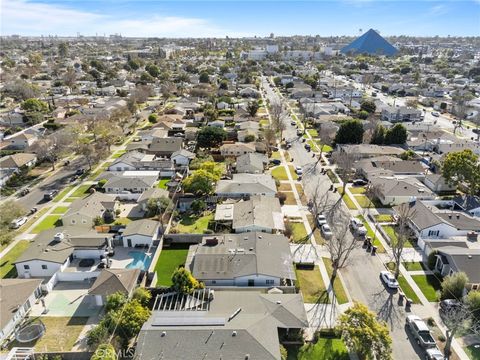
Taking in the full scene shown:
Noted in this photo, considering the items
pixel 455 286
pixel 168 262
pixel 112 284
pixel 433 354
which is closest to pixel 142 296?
pixel 112 284

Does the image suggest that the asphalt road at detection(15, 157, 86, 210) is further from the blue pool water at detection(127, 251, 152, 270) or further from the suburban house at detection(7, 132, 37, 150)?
the blue pool water at detection(127, 251, 152, 270)

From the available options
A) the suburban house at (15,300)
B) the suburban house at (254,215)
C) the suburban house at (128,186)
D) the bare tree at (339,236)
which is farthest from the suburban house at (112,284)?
the suburban house at (128,186)

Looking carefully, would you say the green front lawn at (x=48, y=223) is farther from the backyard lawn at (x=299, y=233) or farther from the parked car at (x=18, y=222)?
the backyard lawn at (x=299, y=233)

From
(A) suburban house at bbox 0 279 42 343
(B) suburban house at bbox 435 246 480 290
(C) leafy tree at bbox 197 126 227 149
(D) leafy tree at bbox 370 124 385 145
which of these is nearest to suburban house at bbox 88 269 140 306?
(A) suburban house at bbox 0 279 42 343

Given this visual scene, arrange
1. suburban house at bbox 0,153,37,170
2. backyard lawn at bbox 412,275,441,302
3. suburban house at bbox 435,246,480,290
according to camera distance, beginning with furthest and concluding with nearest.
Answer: suburban house at bbox 0,153,37,170 → backyard lawn at bbox 412,275,441,302 → suburban house at bbox 435,246,480,290

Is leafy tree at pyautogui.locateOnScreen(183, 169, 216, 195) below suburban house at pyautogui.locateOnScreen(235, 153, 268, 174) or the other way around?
the other way around
